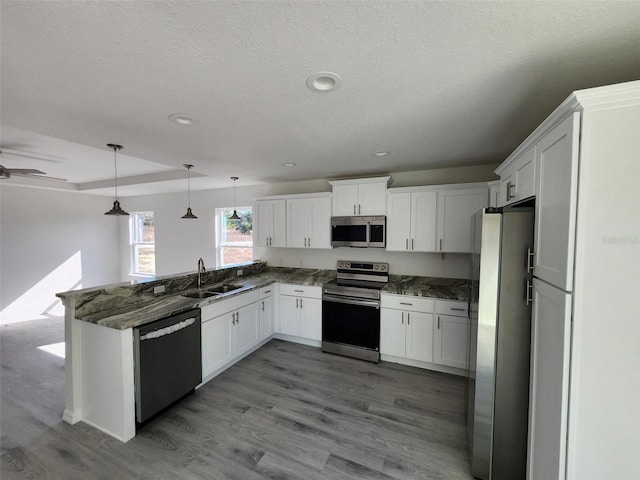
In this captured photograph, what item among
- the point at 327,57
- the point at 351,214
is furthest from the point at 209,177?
the point at 327,57

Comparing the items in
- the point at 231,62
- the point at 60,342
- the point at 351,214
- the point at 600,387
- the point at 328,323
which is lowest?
the point at 60,342

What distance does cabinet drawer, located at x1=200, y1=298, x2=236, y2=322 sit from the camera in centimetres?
265

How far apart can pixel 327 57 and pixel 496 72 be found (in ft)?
3.06

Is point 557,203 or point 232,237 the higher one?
point 557,203

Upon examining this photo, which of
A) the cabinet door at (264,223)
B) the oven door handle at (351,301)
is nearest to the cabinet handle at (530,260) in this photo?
the oven door handle at (351,301)

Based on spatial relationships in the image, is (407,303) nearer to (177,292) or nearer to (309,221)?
(309,221)

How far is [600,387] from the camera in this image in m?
1.02

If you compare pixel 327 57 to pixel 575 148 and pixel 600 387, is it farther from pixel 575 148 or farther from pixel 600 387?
pixel 600 387

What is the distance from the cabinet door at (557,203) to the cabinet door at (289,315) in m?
2.93

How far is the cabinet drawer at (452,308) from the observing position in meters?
2.80

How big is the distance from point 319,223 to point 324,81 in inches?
99.7

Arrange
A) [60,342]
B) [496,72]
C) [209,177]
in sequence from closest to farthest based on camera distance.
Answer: [496,72] < [60,342] < [209,177]

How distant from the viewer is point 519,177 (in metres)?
1.70

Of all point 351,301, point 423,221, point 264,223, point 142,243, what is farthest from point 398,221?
point 142,243
